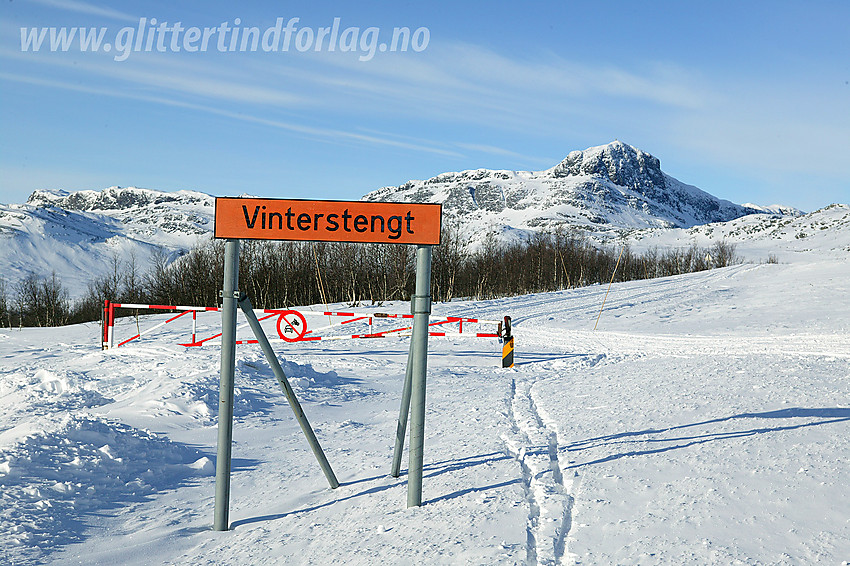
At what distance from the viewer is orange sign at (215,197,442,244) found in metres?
4.59

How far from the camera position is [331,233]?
15.1 ft

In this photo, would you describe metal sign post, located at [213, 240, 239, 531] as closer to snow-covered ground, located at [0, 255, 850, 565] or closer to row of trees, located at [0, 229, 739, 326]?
snow-covered ground, located at [0, 255, 850, 565]

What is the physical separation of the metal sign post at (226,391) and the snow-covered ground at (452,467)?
0.23m

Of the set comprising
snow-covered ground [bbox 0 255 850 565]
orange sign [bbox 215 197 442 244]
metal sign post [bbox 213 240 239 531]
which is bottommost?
snow-covered ground [bbox 0 255 850 565]

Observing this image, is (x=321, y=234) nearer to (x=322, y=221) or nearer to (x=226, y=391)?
(x=322, y=221)

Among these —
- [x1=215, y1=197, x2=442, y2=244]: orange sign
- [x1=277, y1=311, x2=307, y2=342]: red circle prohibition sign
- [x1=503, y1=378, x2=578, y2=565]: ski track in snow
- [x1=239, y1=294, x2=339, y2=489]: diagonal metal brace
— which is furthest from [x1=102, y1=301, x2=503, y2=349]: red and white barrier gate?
[x1=215, y1=197, x2=442, y2=244]: orange sign

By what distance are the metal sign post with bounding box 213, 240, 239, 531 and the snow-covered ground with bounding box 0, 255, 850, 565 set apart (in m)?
0.23

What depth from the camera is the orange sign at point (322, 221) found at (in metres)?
4.59

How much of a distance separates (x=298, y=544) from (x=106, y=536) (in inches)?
61.6

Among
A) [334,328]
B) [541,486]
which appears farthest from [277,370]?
[334,328]

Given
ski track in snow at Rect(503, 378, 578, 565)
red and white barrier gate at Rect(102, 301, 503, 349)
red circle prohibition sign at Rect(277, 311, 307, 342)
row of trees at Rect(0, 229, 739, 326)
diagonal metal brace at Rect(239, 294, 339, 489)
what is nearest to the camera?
ski track in snow at Rect(503, 378, 578, 565)

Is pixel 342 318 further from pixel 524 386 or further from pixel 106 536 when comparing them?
pixel 106 536

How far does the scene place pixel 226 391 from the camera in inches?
181

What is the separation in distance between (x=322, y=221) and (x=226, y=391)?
1.44 m
